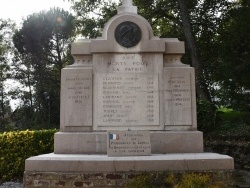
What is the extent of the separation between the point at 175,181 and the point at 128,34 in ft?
11.9

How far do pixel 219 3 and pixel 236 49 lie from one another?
475cm

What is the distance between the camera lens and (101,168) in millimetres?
6070

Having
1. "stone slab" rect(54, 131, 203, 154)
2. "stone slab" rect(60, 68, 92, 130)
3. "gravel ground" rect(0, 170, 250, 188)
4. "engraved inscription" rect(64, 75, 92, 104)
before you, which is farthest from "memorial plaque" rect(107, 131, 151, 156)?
"gravel ground" rect(0, 170, 250, 188)

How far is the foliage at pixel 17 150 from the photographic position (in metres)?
10.8

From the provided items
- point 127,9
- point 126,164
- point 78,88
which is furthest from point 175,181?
point 127,9

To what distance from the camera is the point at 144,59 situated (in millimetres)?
7934

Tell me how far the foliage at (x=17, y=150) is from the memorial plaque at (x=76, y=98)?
364 centimetres

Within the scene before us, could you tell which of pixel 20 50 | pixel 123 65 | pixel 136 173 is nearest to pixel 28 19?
pixel 20 50

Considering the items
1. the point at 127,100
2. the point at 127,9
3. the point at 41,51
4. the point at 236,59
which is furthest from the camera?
the point at 41,51

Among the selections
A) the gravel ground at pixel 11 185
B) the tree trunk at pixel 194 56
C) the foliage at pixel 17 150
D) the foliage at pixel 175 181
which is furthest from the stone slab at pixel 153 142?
the tree trunk at pixel 194 56

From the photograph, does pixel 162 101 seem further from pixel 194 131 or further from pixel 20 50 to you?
pixel 20 50

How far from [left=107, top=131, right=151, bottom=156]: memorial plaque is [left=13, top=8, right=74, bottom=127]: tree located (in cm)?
2446

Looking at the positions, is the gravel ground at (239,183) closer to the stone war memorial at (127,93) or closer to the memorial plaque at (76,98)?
the stone war memorial at (127,93)

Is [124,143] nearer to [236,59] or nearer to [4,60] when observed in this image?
[236,59]
